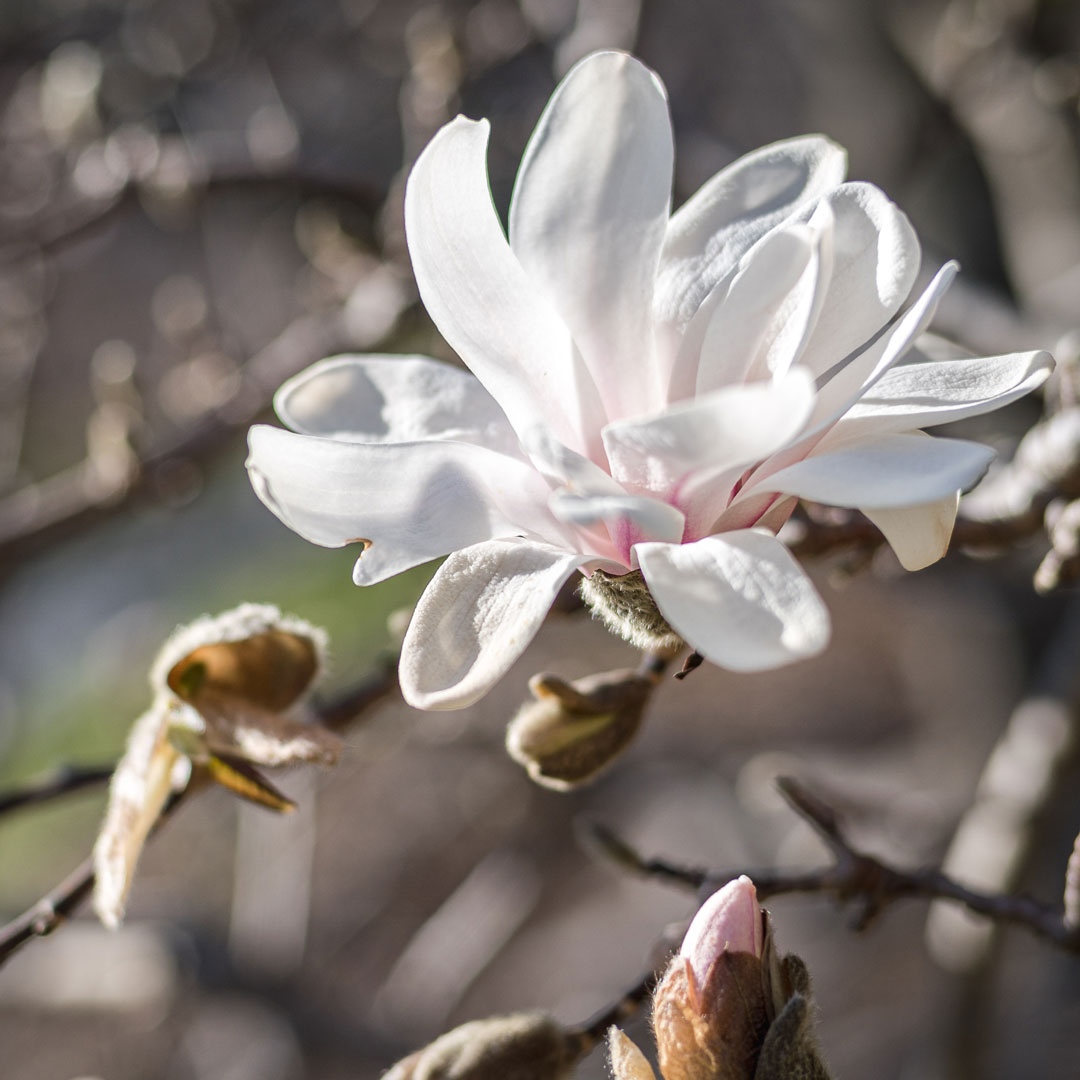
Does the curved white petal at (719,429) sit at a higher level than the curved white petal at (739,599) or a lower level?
higher

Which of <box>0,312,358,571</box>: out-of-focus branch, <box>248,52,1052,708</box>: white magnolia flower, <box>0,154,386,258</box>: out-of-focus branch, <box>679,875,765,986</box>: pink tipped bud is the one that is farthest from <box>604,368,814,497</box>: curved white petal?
<box>0,154,386,258</box>: out-of-focus branch

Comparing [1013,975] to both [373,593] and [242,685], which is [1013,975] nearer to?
[242,685]

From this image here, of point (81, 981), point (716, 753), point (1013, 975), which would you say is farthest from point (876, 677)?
point (81, 981)

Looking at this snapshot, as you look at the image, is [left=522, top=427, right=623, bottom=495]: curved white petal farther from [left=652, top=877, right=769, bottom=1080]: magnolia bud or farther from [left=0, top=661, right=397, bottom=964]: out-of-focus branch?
[left=0, top=661, right=397, bottom=964]: out-of-focus branch

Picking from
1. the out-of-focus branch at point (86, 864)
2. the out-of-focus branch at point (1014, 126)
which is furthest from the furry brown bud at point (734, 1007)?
the out-of-focus branch at point (1014, 126)

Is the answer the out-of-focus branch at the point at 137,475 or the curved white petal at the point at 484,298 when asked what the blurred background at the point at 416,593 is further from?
the curved white petal at the point at 484,298

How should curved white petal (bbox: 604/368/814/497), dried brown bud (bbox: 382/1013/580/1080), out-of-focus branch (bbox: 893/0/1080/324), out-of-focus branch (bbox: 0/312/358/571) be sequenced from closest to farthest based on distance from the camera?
curved white petal (bbox: 604/368/814/497), dried brown bud (bbox: 382/1013/580/1080), out-of-focus branch (bbox: 0/312/358/571), out-of-focus branch (bbox: 893/0/1080/324)
